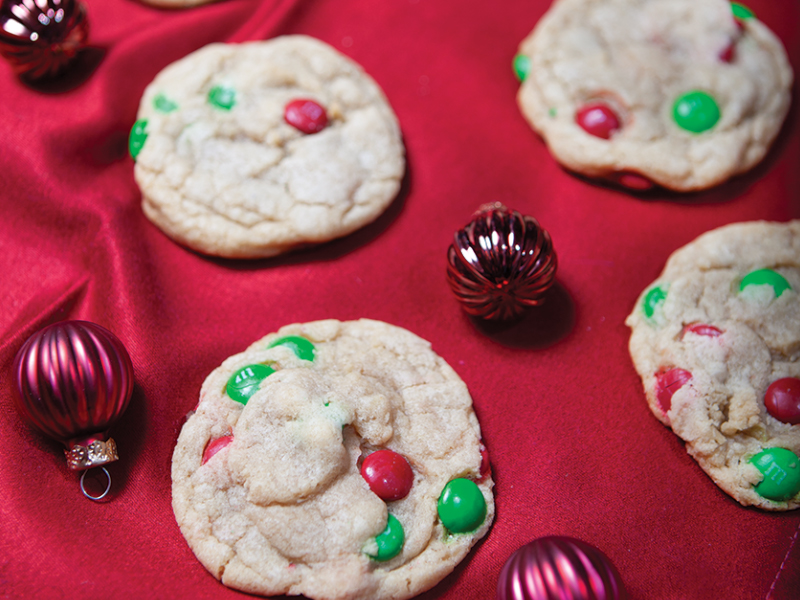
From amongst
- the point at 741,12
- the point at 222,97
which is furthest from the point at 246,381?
the point at 741,12

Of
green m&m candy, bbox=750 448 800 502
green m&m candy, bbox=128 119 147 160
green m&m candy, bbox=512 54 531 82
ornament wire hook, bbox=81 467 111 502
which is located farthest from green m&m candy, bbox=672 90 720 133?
ornament wire hook, bbox=81 467 111 502

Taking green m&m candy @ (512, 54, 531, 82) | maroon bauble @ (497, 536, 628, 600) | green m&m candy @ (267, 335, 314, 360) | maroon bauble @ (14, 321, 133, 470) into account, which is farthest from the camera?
green m&m candy @ (512, 54, 531, 82)

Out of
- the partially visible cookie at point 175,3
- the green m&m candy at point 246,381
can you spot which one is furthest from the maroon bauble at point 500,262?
the partially visible cookie at point 175,3

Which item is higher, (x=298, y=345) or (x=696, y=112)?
(x=696, y=112)

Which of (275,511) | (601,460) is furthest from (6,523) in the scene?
(601,460)

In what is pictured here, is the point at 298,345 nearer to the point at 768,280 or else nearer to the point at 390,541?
the point at 390,541

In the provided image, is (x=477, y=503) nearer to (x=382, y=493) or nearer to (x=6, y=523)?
(x=382, y=493)

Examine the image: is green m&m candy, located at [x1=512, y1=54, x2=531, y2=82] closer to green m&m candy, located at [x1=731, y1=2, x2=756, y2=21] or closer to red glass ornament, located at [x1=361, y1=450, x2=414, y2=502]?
green m&m candy, located at [x1=731, y1=2, x2=756, y2=21]
